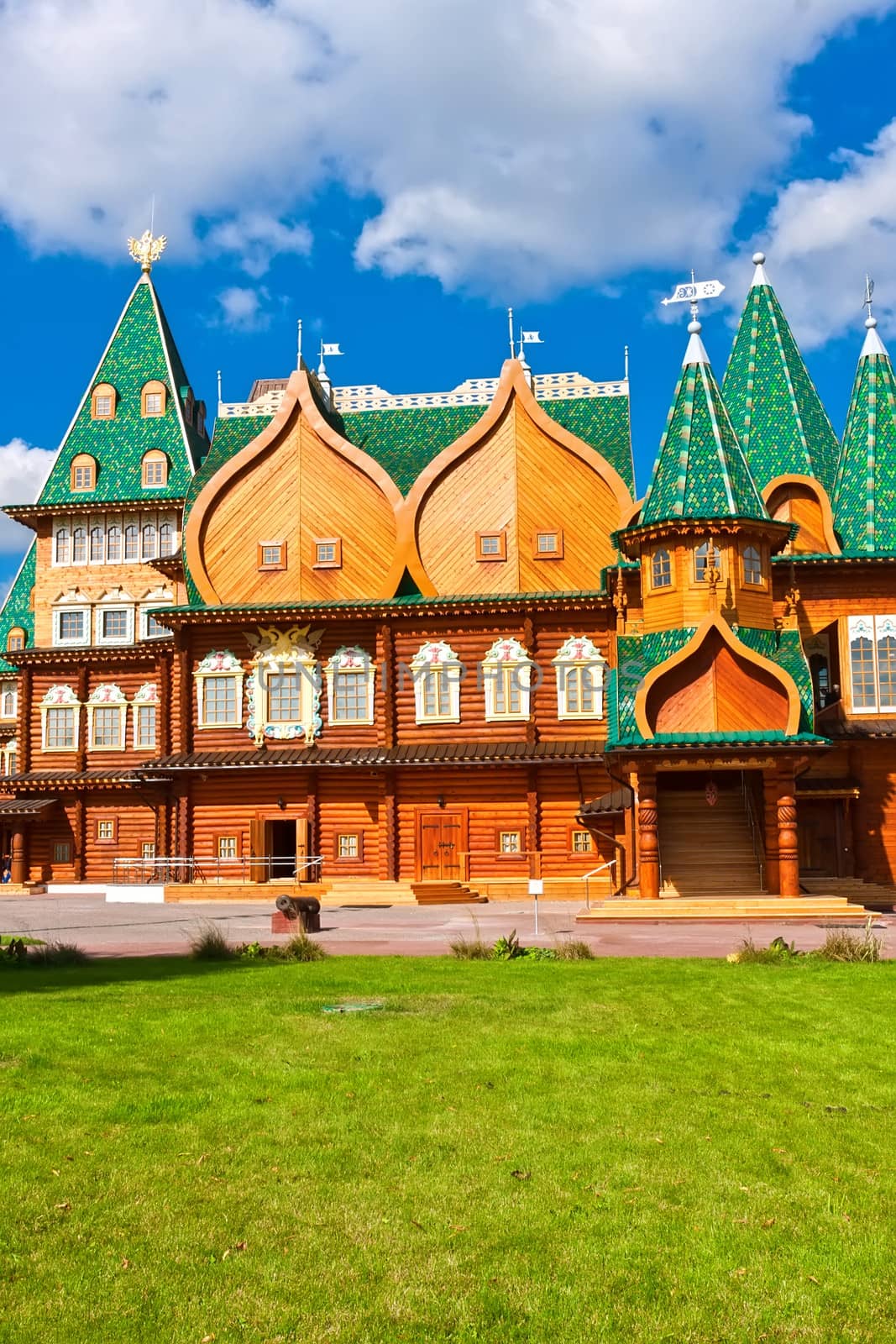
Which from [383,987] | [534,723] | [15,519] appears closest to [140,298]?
[15,519]

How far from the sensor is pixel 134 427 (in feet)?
152

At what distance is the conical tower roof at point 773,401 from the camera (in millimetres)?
34719

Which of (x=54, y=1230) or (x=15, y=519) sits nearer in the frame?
(x=54, y=1230)

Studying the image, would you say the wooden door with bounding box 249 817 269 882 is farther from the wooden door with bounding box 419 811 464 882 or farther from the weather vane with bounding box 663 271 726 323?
the weather vane with bounding box 663 271 726 323

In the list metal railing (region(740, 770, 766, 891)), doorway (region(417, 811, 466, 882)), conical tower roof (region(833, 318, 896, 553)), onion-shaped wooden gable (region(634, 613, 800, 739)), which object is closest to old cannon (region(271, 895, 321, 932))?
onion-shaped wooden gable (region(634, 613, 800, 739))

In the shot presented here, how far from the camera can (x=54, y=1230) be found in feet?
20.9

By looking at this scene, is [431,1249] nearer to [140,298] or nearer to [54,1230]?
[54,1230]

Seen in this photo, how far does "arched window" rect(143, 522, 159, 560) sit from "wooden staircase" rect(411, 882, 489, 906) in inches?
689

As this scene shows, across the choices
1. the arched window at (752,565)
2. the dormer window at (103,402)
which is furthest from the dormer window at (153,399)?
the arched window at (752,565)

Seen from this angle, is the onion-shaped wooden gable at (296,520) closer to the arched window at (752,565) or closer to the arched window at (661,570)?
the arched window at (661,570)

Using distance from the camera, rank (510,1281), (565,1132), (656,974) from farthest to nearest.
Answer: (656,974) → (565,1132) → (510,1281)

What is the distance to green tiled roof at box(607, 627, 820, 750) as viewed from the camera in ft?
89.2

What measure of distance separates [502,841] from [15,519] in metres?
22.3

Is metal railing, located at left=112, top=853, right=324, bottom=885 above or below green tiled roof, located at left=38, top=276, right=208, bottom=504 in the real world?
below
